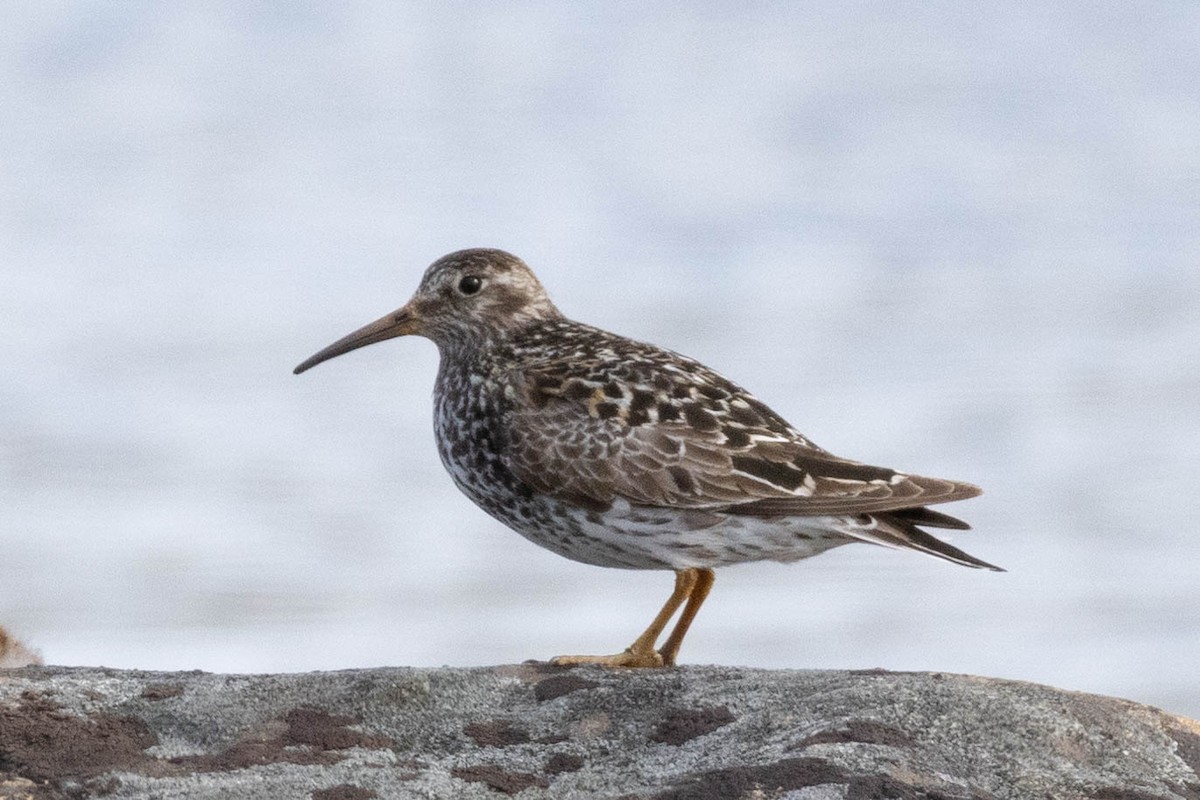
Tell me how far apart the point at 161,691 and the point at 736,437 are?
296 cm

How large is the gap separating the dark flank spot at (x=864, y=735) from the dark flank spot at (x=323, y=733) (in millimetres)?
1254

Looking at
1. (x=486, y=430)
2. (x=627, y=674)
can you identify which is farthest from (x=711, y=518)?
(x=627, y=674)

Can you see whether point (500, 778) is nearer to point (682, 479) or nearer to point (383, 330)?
point (682, 479)

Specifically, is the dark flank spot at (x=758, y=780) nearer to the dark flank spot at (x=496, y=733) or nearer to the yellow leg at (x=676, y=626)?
the dark flank spot at (x=496, y=733)

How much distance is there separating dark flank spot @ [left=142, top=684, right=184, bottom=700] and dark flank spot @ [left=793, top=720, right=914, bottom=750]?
196 cm

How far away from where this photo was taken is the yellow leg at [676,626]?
21.6ft

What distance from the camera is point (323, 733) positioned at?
4625 millimetres

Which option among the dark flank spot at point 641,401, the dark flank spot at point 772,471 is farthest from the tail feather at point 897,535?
the dark flank spot at point 641,401

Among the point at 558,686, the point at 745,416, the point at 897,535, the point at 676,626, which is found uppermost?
the point at 745,416

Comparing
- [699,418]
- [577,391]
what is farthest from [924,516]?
[577,391]

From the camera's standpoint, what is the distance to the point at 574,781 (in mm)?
4219

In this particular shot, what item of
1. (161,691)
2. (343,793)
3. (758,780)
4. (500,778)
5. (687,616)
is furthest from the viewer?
(687,616)

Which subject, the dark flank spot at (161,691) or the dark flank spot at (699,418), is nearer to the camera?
the dark flank spot at (161,691)

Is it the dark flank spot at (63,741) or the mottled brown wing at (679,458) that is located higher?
the mottled brown wing at (679,458)
